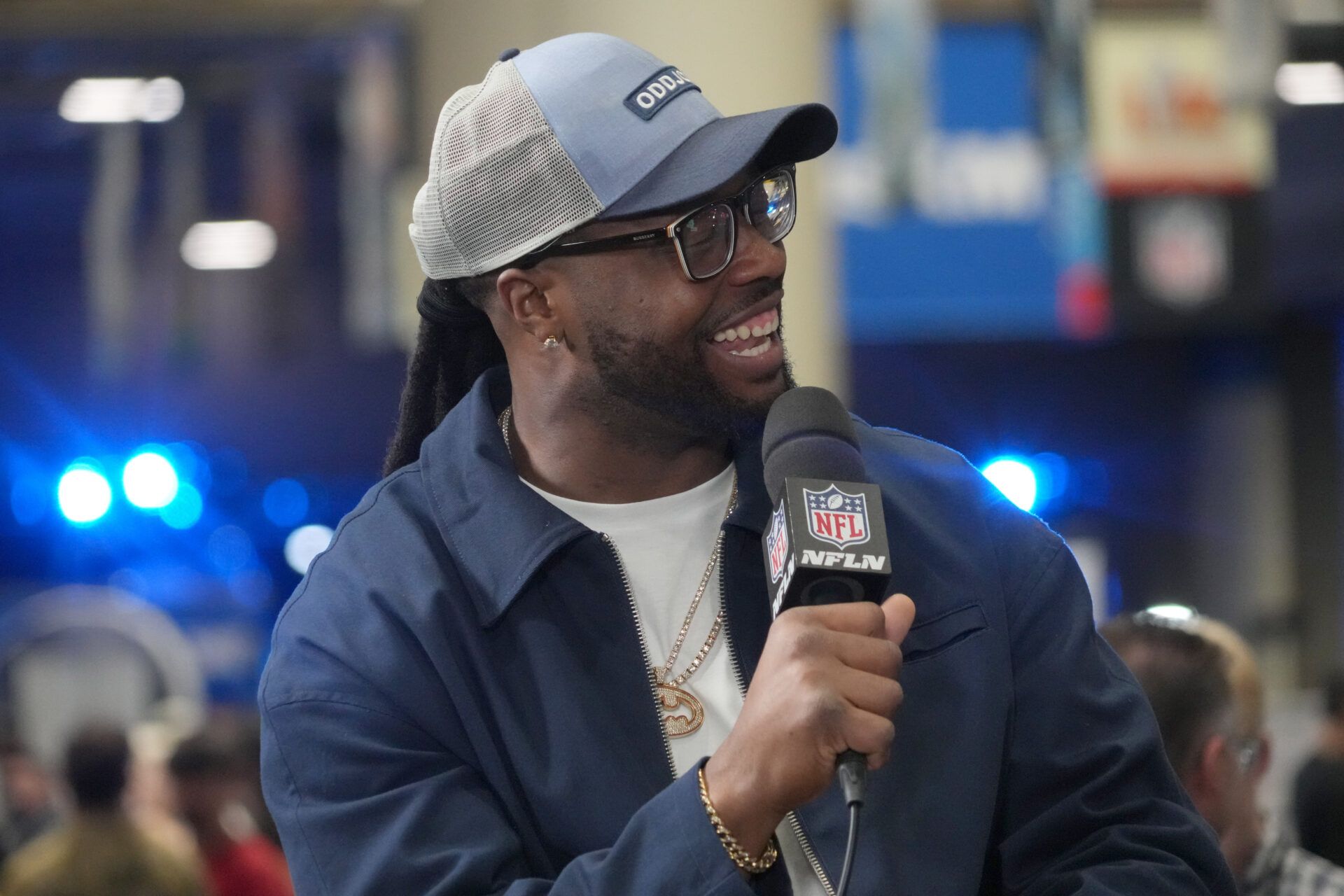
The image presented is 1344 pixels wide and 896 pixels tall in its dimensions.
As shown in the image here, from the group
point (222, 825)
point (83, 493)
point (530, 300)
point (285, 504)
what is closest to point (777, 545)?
point (530, 300)

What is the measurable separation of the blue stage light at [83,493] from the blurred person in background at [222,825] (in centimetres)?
867

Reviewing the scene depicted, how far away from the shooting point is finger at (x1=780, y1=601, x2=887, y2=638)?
1644 mm

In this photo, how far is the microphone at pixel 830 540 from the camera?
1.67 meters

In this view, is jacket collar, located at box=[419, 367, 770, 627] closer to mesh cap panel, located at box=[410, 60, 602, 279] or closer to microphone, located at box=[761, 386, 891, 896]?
mesh cap panel, located at box=[410, 60, 602, 279]

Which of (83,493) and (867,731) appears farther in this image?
(83,493)

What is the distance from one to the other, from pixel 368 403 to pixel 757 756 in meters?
12.7

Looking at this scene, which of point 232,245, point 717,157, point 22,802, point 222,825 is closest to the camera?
point 717,157

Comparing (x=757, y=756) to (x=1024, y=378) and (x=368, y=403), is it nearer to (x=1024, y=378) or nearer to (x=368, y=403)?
(x=368, y=403)

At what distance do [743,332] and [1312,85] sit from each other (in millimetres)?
8124

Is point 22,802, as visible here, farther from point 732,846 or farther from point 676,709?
point 732,846

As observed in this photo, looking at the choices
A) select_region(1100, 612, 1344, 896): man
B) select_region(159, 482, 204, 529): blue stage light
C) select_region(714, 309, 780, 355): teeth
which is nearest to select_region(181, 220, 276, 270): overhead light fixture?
select_region(159, 482, 204, 529): blue stage light

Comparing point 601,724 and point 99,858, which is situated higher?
point 601,724

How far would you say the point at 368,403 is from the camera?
14.2 metres

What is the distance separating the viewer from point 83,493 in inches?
589
